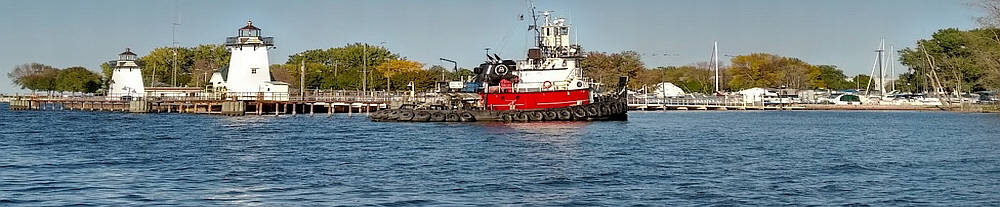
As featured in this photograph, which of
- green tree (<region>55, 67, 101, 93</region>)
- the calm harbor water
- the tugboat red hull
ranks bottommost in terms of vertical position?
the calm harbor water

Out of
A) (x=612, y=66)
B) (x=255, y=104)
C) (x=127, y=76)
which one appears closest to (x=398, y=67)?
(x=612, y=66)

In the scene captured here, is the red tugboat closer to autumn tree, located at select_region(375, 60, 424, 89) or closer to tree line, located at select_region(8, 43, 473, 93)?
tree line, located at select_region(8, 43, 473, 93)

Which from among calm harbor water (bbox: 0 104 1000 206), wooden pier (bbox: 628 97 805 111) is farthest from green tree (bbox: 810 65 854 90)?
calm harbor water (bbox: 0 104 1000 206)

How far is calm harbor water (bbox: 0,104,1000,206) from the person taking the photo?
23453 mm

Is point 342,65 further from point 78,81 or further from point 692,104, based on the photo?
point 692,104

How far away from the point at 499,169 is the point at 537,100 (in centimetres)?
3465

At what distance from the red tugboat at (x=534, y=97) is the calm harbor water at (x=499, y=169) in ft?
39.6

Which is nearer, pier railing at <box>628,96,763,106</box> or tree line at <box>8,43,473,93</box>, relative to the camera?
pier railing at <box>628,96,763,106</box>

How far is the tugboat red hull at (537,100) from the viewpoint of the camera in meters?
64.6

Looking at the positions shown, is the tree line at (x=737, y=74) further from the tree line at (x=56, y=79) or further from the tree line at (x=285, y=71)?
the tree line at (x=56, y=79)

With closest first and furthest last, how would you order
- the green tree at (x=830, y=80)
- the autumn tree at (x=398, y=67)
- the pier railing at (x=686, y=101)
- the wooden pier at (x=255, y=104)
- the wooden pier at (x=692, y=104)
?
1. the wooden pier at (x=255, y=104)
2. the wooden pier at (x=692, y=104)
3. the pier railing at (x=686, y=101)
4. the autumn tree at (x=398, y=67)
5. the green tree at (x=830, y=80)

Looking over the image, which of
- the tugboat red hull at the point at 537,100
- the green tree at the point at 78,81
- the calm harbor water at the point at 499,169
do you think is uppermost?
the green tree at the point at 78,81

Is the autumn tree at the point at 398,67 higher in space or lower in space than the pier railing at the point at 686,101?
higher

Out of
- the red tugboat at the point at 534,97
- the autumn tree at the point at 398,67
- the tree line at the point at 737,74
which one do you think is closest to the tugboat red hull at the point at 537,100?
the red tugboat at the point at 534,97
